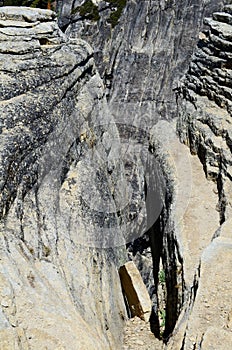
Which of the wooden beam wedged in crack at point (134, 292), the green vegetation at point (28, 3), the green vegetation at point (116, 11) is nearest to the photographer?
the wooden beam wedged in crack at point (134, 292)

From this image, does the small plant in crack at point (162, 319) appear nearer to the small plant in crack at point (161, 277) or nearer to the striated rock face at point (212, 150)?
the small plant in crack at point (161, 277)

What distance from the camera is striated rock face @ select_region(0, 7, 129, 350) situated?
264 inches

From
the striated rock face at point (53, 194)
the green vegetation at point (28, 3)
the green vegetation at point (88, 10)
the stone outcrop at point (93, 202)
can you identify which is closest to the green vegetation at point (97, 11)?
the green vegetation at point (88, 10)

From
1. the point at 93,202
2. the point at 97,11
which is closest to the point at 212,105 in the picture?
the point at 93,202

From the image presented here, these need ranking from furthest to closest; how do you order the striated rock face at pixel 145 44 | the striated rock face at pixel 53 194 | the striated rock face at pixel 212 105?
the striated rock face at pixel 145 44 → the striated rock face at pixel 212 105 → the striated rock face at pixel 53 194

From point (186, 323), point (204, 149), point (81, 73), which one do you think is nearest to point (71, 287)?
point (186, 323)

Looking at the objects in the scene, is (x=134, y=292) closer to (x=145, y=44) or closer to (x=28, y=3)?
(x=145, y=44)

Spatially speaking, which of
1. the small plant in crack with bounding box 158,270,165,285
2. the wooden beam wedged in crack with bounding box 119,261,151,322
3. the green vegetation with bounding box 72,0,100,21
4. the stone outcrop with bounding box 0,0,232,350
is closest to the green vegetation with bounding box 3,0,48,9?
the green vegetation with bounding box 72,0,100,21

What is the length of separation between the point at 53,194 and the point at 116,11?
1075 inches

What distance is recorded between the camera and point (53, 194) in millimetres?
9617

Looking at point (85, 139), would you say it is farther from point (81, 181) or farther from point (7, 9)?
point (7, 9)

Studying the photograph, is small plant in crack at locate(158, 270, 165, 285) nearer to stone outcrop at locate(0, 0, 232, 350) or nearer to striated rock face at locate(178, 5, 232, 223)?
stone outcrop at locate(0, 0, 232, 350)

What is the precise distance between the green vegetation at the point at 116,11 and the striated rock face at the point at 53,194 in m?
20.9

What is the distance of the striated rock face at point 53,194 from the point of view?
6.70m
